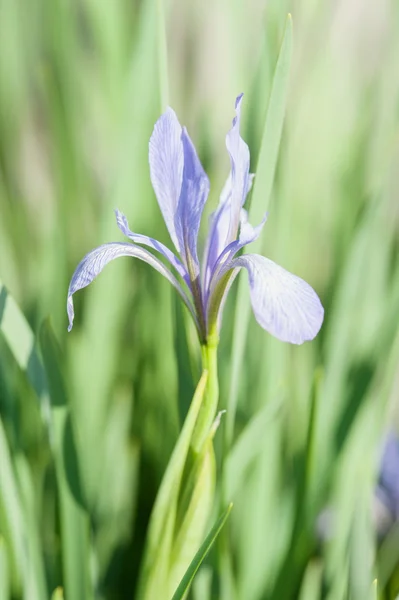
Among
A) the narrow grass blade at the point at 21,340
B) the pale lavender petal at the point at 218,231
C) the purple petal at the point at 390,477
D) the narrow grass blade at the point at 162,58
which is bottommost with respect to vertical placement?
the purple petal at the point at 390,477

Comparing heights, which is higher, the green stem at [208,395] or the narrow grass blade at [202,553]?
the green stem at [208,395]

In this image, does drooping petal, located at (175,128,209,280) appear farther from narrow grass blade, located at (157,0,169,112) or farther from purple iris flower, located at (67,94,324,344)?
narrow grass blade, located at (157,0,169,112)

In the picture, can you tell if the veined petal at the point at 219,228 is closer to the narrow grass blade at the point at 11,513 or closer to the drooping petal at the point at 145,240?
the drooping petal at the point at 145,240

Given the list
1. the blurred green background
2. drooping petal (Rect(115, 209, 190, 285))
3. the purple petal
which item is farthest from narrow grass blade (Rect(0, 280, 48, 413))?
the purple petal

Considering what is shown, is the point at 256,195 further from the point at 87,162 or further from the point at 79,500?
the point at 87,162

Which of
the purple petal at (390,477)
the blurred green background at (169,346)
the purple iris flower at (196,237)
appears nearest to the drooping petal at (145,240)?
the purple iris flower at (196,237)

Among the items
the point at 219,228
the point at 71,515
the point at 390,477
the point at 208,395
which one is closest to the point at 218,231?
the point at 219,228

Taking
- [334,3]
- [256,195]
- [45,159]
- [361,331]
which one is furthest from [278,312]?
[45,159]
